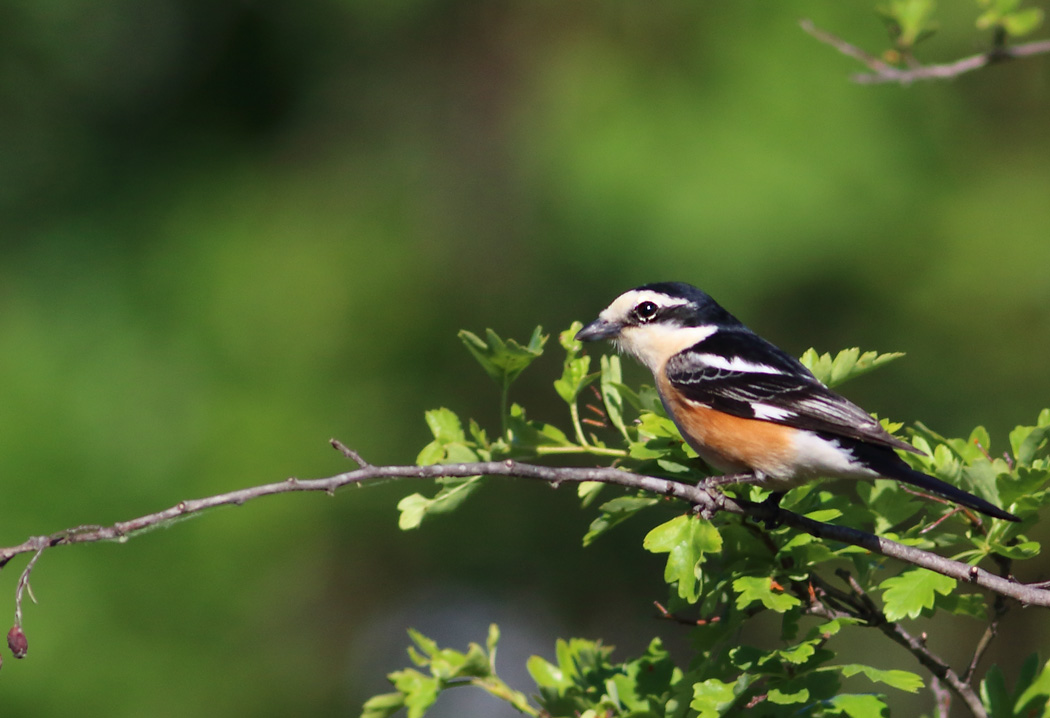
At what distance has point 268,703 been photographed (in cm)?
782

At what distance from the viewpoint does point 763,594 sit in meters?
2.30

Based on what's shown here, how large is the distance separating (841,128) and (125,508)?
5582 mm

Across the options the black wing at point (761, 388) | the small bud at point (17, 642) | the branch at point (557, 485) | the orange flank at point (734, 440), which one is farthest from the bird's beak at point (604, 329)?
the small bud at point (17, 642)

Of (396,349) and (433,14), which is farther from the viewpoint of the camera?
(433,14)

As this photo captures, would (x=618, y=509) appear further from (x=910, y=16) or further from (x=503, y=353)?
(x=910, y=16)

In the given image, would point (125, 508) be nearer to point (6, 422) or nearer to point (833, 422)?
point (6, 422)

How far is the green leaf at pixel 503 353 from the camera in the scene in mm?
2625

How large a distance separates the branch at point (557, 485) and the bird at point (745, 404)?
20 centimetres

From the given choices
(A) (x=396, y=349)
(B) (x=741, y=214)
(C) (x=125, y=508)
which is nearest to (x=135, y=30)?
(A) (x=396, y=349)

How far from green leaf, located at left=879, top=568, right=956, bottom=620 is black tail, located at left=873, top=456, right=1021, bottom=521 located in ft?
0.59

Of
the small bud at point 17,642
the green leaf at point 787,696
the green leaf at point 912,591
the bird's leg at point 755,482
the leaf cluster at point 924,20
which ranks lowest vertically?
the green leaf at point 787,696

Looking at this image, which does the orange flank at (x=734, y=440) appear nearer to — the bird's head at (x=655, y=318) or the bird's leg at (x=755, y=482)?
the bird's leg at (x=755, y=482)

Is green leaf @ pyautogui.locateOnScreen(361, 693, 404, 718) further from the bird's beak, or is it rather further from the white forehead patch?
the white forehead patch

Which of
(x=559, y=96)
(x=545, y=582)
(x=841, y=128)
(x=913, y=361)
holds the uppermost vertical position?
(x=559, y=96)
